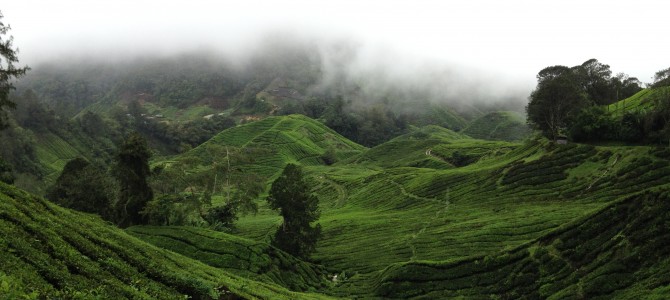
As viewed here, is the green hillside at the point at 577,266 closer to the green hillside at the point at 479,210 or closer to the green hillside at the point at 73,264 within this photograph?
the green hillside at the point at 479,210

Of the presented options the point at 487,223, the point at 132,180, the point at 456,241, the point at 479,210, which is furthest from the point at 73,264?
the point at 479,210

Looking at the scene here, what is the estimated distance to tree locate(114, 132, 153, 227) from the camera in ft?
201

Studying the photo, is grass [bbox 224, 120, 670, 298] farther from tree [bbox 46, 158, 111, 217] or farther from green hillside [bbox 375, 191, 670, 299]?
tree [bbox 46, 158, 111, 217]

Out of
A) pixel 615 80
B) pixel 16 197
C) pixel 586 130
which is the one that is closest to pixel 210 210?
pixel 16 197

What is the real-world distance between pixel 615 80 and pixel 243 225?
379 ft

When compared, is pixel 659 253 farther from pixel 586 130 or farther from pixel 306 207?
pixel 586 130

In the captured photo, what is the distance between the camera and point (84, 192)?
7794 cm

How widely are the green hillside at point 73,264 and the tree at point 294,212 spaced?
35.5 meters

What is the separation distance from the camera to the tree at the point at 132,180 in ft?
201

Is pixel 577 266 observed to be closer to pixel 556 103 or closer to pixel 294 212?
pixel 294 212

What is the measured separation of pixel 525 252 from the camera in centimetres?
4659

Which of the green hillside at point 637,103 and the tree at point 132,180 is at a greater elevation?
the green hillside at point 637,103

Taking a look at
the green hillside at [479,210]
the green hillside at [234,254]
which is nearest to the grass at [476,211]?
the green hillside at [479,210]

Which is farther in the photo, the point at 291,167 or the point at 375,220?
the point at 375,220
